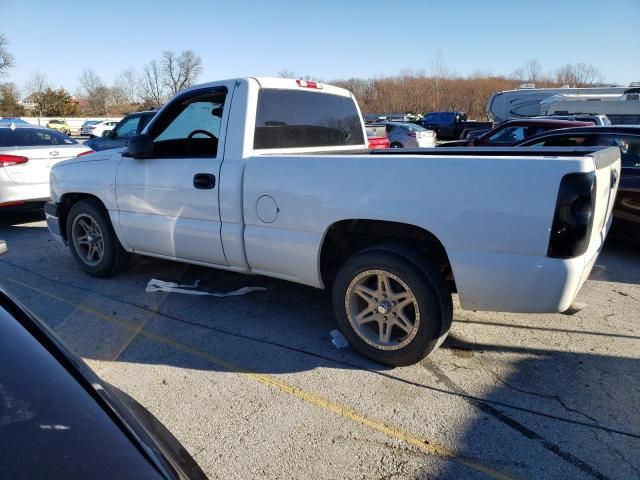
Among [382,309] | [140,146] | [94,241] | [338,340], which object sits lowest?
[338,340]

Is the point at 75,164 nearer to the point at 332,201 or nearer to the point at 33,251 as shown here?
the point at 33,251

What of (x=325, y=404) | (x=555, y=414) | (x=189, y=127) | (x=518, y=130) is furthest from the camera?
(x=518, y=130)

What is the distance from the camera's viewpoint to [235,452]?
8.23 ft

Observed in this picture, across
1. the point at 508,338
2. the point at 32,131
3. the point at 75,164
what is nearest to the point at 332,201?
the point at 508,338

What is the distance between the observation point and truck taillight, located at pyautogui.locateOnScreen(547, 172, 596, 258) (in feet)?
8.39

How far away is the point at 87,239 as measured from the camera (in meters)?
5.13

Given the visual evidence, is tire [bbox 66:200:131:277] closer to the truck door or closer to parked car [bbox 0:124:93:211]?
the truck door

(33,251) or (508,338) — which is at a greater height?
(33,251)

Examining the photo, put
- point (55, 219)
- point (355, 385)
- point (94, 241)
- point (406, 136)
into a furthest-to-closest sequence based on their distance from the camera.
→ point (406, 136) → point (55, 219) → point (94, 241) → point (355, 385)

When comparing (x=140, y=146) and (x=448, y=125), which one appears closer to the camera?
(x=140, y=146)

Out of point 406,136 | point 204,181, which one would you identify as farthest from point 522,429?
point 406,136

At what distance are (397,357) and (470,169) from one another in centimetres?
131

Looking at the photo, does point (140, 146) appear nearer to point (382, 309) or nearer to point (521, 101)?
point (382, 309)

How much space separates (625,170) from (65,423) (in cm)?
659
